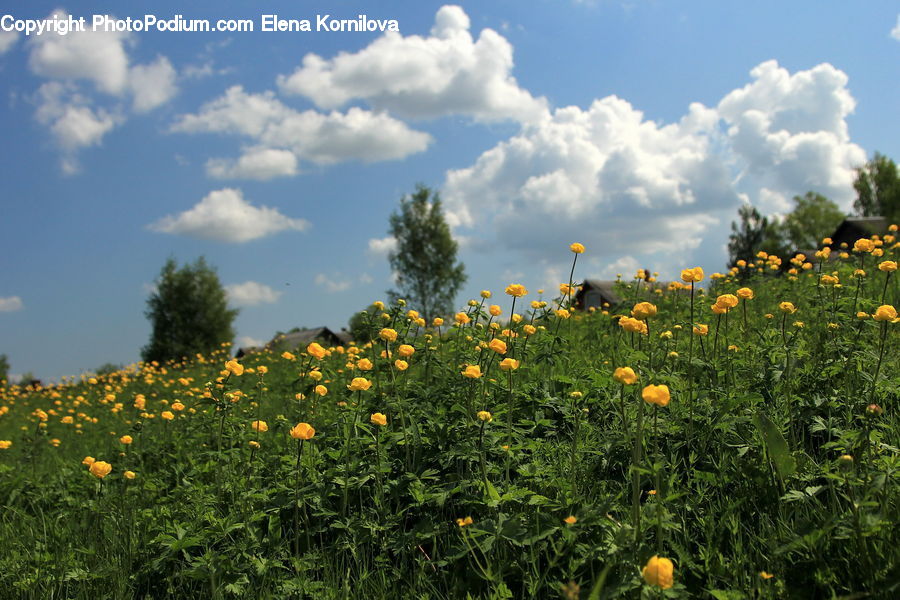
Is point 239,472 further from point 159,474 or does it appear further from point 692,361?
point 692,361

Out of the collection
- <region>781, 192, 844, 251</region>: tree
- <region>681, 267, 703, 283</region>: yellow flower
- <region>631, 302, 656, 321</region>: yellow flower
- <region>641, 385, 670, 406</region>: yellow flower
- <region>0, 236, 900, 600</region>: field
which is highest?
<region>781, 192, 844, 251</region>: tree

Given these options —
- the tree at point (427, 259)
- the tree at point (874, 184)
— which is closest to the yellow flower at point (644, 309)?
the tree at point (427, 259)

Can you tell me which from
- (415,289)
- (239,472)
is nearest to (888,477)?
(239,472)

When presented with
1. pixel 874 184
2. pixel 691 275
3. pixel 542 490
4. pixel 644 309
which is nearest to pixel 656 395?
pixel 644 309

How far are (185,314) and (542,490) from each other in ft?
129

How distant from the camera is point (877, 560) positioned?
2311 mm

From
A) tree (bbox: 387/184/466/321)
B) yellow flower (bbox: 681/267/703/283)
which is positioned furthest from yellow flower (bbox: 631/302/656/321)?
tree (bbox: 387/184/466/321)

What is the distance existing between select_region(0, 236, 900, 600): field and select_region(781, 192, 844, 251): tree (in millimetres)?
56397

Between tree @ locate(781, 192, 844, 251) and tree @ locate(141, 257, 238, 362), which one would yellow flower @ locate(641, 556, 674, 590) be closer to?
tree @ locate(141, 257, 238, 362)

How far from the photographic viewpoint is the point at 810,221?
176 feet

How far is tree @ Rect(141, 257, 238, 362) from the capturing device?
122ft

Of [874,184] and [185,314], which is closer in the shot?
[185,314]

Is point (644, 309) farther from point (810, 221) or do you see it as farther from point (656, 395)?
point (810, 221)

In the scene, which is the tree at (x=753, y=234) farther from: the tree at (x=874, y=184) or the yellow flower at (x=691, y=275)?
the yellow flower at (x=691, y=275)
